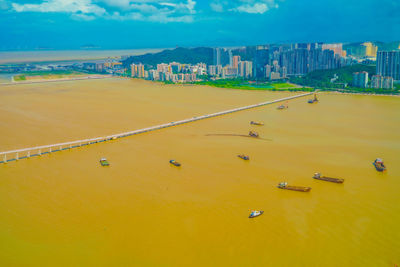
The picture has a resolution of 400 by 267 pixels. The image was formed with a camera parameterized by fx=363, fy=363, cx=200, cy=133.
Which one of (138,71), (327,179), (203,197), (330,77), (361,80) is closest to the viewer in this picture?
(203,197)

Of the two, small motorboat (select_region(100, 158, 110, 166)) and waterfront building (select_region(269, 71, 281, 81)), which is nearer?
small motorboat (select_region(100, 158, 110, 166))

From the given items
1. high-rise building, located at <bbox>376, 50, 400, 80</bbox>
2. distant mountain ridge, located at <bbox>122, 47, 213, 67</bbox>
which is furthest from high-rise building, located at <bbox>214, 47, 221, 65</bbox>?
high-rise building, located at <bbox>376, 50, 400, 80</bbox>

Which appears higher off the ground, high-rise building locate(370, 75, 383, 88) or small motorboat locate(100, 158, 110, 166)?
high-rise building locate(370, 75, 383, 88)

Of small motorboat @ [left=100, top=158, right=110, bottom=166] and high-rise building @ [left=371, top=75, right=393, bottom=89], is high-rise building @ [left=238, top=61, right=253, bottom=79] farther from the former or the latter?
small motorboat @ [left=100, top=158, right=110, bottom=166]

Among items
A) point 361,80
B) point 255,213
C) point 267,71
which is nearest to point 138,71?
point 267,71

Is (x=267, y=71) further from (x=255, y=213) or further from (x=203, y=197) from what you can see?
(x=255, y=213)

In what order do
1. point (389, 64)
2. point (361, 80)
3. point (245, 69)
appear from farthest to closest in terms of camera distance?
point (245, 69), point (389, 64), point (361, 80)

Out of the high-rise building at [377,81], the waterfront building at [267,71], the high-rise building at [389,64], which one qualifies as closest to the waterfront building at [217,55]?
the waterfront building at [267,71]
